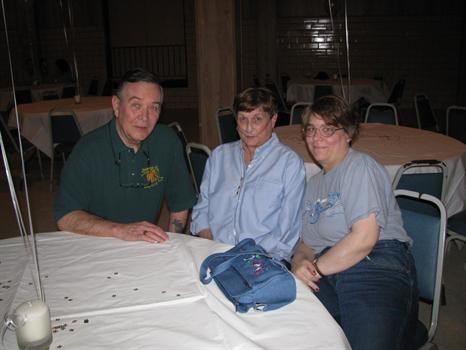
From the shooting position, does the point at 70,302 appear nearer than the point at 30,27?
Yes

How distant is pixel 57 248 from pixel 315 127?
3.71 ft

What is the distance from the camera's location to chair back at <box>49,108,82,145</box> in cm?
470

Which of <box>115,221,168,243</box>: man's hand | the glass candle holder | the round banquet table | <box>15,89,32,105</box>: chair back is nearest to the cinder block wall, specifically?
<box>15,89,32,105</box>: chair back

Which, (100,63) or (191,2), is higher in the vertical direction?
(191,2)

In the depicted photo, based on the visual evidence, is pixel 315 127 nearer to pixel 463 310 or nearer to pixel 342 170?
pixel 342 170

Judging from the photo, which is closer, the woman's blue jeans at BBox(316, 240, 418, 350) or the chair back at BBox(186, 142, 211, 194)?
the woman's blue jeans at BBox(316, 240, 418, 350)

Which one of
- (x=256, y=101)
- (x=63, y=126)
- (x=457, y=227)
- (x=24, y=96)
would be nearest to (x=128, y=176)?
(x=256, y=101)

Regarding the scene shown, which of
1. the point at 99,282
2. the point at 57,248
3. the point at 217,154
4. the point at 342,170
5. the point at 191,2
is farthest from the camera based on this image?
the point at 191,2

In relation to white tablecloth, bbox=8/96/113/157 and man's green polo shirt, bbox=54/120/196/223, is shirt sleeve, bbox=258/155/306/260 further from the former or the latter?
white tablecloth, bbox=8/96/113/157

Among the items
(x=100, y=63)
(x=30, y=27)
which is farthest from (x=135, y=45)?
(x=30, y=27)

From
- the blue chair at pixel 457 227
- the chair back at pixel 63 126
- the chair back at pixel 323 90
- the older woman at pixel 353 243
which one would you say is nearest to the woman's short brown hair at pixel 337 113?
the older woman at pixel 353 243

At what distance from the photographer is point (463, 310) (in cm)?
263

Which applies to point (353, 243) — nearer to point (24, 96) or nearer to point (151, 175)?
point (151, 175)

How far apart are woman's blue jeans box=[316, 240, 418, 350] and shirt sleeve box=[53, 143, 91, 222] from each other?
3.51 ft
